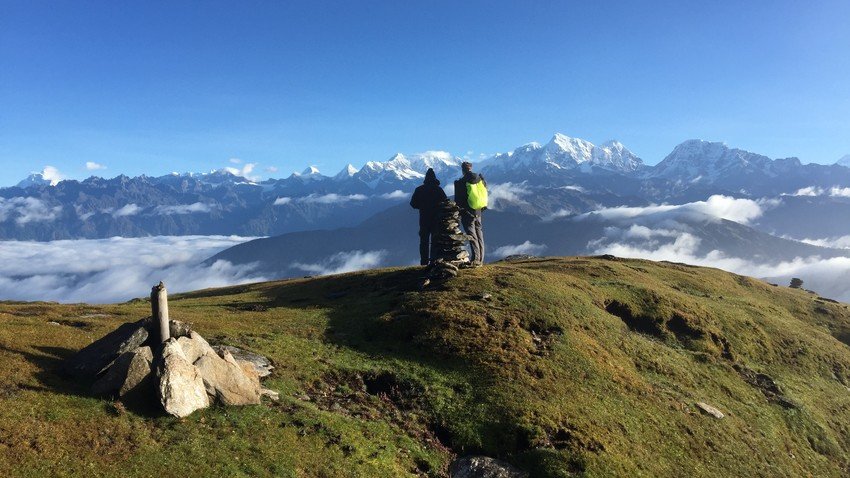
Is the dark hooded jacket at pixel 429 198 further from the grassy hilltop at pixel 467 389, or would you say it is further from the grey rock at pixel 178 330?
the grey rock at pixel 178 330

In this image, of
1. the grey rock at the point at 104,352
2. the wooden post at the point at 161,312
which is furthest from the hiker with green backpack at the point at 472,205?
the grey rock at the point at 104,352

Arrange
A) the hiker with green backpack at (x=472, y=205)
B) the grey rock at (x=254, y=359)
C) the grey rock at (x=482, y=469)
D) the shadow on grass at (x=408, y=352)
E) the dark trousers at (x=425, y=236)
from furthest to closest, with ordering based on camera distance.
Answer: the dark trousers at (x=425, y=236) → the hiker with green backpack at (x=472, y=205) → the grey rock at (x=254, y=359) → the shadow on grass at (x=408, y=352) → the grey rock at (x=482, y=469)

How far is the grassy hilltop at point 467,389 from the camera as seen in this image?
83.6ft

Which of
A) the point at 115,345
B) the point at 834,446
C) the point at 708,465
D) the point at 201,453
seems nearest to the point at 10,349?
the point at 115,345

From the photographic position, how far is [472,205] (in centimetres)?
7644

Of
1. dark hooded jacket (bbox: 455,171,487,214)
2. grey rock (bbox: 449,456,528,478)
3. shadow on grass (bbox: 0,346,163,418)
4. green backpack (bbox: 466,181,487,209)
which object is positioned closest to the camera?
shadow on grass (bbox: 0,346,163,418)

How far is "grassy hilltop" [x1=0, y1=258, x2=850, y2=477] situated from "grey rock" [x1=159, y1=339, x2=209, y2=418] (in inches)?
26.9

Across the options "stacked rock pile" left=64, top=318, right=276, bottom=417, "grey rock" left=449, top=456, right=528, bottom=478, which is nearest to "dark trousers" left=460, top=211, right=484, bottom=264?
"grey rock" left=449, top=456, right=528, bottom=478

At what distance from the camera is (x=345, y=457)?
2772cm

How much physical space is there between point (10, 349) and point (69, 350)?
10.7ft

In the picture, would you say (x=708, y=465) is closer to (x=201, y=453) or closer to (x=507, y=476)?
(x=507, y=476)

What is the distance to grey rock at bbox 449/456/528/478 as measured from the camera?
29.7m

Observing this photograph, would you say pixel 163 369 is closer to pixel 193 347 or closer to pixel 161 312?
pixel 193 347

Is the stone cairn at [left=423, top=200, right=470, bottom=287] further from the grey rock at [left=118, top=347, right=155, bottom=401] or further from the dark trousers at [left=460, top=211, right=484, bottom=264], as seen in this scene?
the grey rock at [left=118, top=347, right=155, bottom=401]
